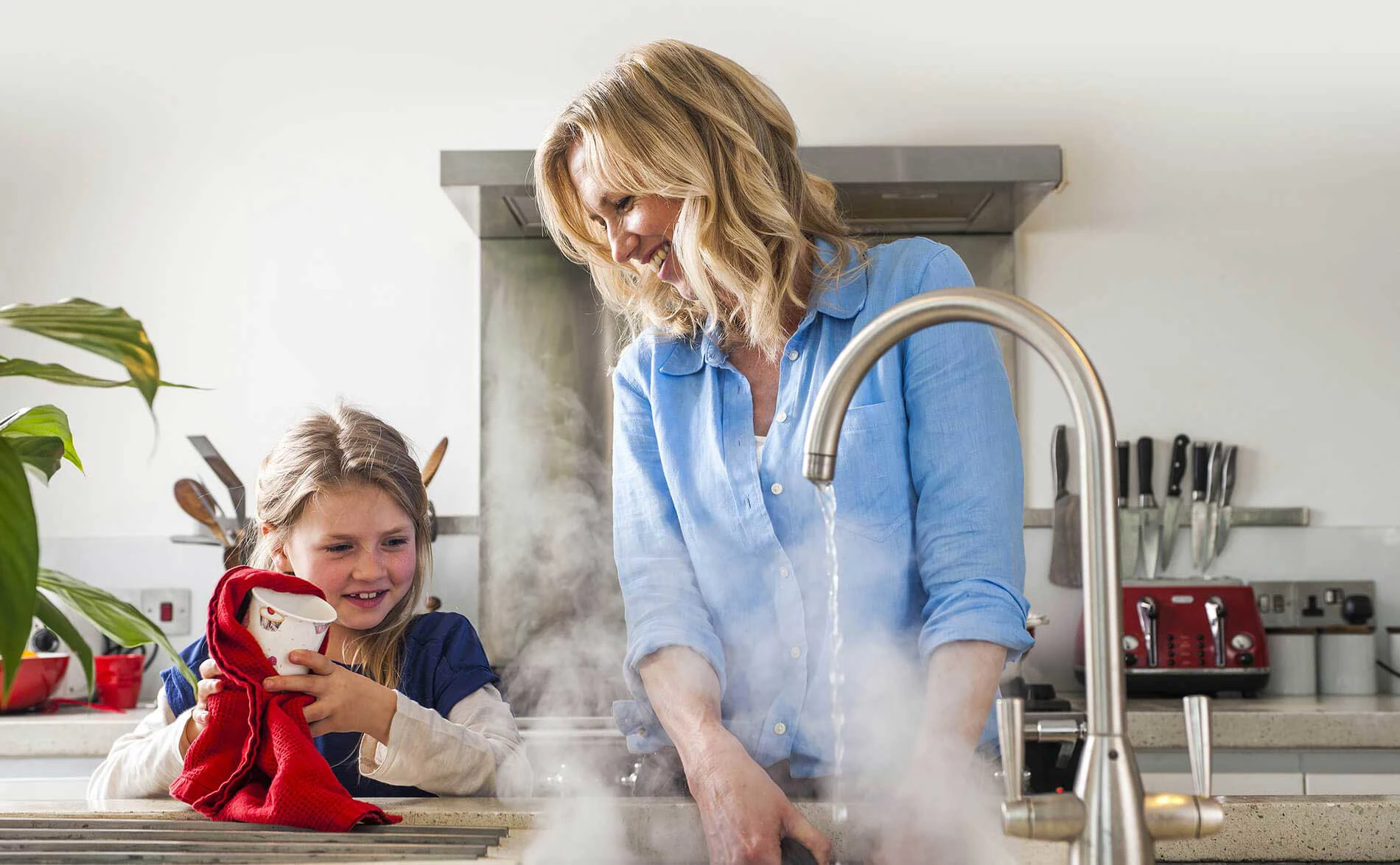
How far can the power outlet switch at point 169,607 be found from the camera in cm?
248

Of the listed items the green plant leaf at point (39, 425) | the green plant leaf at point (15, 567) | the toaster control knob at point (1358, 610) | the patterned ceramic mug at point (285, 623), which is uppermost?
the green plant leaf at point (39, 425)

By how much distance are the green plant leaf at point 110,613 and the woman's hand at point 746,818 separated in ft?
1.47

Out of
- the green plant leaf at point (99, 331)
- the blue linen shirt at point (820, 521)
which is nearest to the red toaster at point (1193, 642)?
the blue linen shirt at point (820, 521)

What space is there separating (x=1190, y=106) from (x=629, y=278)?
1.71 meters

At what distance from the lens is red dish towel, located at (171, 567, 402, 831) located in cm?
89

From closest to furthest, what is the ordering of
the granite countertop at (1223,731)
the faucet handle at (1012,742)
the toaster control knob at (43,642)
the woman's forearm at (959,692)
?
the faucet handle at (1012,742)
the woman's forearm at (959,692)
the granite countertop at (1223,731)
the toaster control knob at (43,642)

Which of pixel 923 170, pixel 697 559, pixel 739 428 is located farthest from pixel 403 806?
pixel 923 170

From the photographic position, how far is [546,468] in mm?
2518

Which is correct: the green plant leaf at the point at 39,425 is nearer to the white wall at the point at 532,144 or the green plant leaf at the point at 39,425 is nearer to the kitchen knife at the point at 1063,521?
the white wall at the point at 532,144

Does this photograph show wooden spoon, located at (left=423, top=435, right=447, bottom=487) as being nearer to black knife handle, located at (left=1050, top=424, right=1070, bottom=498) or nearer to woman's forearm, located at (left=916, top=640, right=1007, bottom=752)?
black knife handle, located at (left=1050, top=424, right=1070, bottom=498)

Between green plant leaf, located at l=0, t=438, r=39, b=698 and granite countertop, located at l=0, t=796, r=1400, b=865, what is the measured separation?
0.37m

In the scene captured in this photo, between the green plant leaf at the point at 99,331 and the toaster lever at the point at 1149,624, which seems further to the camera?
the toaster lever at the point at 1149,624

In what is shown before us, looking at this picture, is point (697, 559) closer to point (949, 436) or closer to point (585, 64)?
point (949, 436)

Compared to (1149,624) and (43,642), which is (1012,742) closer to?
(1149,624)
